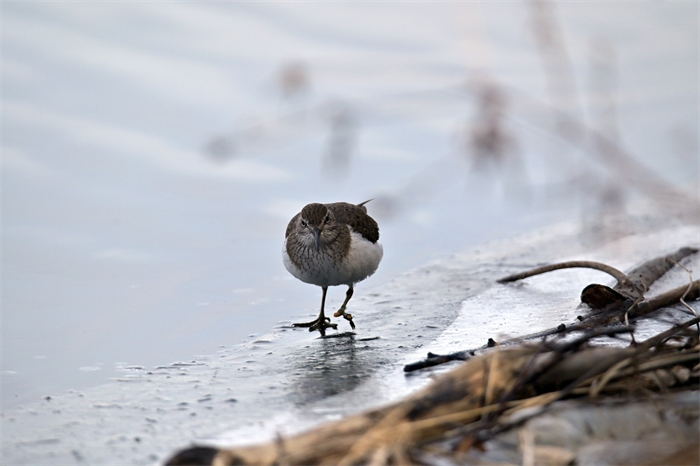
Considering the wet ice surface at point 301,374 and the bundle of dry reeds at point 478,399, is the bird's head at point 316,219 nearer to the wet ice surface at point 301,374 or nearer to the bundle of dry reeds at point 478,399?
the wet ice surface at point 301,374

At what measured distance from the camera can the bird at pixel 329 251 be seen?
5.82 meters

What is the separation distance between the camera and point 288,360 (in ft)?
15.1

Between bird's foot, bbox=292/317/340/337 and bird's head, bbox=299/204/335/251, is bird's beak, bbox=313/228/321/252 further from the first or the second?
bird's foot, bbox=292/317/340/337

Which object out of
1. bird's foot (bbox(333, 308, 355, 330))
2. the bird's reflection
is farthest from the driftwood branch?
bird's foot (bbox(333, 308, 355, 330))

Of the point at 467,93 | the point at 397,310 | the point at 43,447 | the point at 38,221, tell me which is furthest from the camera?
the point at 38,221

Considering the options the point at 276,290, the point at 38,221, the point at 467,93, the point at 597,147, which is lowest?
the point at 276,290

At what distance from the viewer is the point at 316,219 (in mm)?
6078

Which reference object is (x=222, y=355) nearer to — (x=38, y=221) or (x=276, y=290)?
(x=276, y=290)

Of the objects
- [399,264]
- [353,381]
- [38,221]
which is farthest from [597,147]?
[38,221]

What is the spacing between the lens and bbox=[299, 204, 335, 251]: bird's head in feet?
19.6

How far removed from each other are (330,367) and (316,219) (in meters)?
1.84

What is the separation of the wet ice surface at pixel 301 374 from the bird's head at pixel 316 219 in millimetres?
619

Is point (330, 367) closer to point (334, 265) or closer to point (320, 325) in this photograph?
point (320, 325)

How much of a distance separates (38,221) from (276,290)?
83.0 inches
